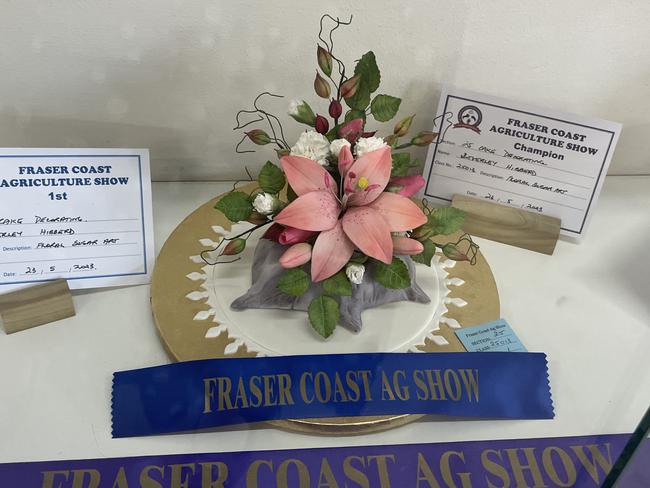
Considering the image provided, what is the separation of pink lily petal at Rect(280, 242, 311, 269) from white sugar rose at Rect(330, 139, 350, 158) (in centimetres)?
10

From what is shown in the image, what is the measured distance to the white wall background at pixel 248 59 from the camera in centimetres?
85

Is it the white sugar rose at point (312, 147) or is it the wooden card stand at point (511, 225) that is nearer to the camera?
the white sugar rose at point (312, 147)

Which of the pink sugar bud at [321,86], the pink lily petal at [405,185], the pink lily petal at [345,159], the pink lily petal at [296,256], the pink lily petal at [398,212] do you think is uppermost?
the pink sugar bud at [321,86]

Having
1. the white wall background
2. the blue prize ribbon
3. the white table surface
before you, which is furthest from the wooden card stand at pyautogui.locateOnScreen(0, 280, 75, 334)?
the white wall background

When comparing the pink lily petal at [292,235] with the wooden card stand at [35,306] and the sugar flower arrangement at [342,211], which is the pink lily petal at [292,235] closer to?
the sugar flower arrangement at [342,211]

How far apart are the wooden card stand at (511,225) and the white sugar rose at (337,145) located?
269 millimetres

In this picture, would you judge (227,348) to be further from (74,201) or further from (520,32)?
(520,32)

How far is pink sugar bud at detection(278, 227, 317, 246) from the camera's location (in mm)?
742

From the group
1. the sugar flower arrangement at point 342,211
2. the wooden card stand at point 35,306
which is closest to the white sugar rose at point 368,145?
the sugar flower arrangement at point 342,211

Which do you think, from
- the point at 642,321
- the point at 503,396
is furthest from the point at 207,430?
the point at 642,321

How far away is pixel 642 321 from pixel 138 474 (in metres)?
0.60

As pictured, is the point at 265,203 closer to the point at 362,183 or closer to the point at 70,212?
the point at 362,183

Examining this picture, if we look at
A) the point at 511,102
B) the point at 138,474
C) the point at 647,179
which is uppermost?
the point at 511,102

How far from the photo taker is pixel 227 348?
771 mm
